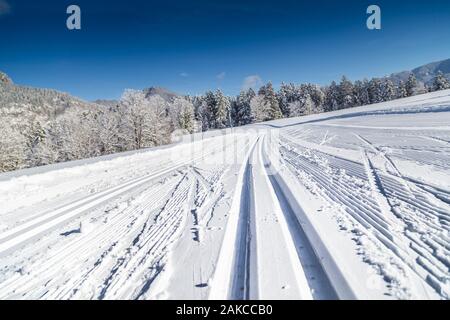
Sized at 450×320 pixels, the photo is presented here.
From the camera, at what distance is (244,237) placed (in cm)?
394

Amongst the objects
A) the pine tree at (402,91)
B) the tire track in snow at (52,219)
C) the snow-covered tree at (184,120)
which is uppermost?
the pine tree at (402,91)

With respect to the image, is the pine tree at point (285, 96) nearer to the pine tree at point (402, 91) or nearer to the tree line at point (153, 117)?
the tree line at point (153, 117)

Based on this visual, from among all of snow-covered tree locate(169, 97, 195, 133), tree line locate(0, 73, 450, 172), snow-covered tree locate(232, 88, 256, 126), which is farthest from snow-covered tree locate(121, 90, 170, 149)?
snow-covered tree locate(232, 88, 256, 126)

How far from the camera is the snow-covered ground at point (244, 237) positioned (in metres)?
2.77

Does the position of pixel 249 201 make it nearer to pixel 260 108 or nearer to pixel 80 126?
pixel 80 126

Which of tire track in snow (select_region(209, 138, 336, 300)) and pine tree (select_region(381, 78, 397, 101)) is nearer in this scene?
tire track in snow (select_region(209, 138, 336, 300))

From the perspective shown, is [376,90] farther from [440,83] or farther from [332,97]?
[440,83]

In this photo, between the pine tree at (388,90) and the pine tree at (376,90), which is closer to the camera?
Answer: the pine tree at (388,90)

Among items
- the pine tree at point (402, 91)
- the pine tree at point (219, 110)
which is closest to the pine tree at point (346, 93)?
the pine tree at point (402, 91)

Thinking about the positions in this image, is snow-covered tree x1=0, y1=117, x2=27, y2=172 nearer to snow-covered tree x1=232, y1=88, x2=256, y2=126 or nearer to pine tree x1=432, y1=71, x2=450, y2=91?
snow-covered tree x1=232, y1=88, x2=256, y2=126

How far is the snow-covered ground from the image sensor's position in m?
2.77

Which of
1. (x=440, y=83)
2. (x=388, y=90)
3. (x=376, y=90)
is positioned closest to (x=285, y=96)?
(x=376, y=90)

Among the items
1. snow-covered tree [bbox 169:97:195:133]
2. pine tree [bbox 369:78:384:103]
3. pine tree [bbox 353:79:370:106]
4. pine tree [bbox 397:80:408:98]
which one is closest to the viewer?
snow-covered tree [bbox 169:97:195:133]
